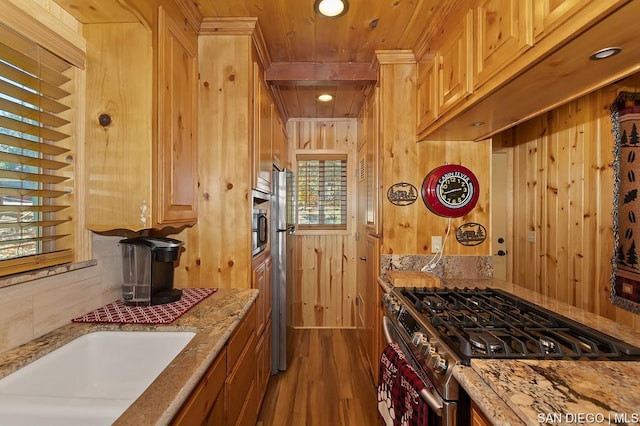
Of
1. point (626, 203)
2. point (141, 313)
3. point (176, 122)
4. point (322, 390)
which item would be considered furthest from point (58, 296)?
point (626, 203)

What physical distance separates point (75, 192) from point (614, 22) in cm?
193

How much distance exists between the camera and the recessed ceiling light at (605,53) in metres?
0.99

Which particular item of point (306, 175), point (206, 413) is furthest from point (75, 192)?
point (306, 175)

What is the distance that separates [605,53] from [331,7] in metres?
1.26

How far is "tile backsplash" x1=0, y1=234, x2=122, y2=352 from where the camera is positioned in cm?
103

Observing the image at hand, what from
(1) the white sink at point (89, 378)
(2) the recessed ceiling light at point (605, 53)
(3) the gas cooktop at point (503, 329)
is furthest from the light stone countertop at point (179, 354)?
(2) the recessed ceiling light at point (605, 53)

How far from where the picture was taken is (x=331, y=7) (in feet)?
5.62

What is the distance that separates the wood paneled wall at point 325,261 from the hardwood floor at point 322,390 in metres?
0.45

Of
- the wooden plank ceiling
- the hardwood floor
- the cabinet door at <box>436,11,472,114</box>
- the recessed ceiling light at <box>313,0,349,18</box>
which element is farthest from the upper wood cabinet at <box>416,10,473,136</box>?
the hardwood floor

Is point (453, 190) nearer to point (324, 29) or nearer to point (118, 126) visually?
point (324, 29)

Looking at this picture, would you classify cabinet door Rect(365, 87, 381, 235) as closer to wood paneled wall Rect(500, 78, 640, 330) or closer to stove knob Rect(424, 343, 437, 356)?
stove knob Rect(424, 343, 437, 356)

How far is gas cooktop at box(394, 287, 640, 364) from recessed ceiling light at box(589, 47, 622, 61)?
0.91 m

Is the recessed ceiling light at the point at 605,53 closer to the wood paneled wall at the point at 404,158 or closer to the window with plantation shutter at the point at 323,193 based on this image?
the wood paneled wall at the point at 404,158

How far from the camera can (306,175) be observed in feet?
12.7
